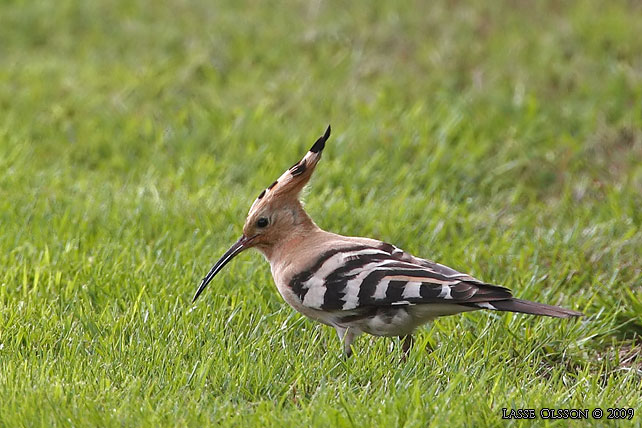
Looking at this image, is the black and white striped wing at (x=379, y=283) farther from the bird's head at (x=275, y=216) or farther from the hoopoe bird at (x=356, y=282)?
the bird's head at (x=275, y=216)

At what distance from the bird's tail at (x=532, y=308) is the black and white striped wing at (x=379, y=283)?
0.03m

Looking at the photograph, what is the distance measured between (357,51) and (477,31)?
991mm

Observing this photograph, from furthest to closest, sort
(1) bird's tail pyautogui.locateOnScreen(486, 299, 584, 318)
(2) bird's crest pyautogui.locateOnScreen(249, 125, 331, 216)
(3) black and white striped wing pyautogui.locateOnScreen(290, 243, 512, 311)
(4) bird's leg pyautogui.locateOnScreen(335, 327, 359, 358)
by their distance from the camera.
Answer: (2) bird's crest pyautogui.locateOnScreen(249, 125, 331, 216) → (4) bird's leg pyautogui.locateOnScreen(335, 327, 359, 358) → (3) black and white striped wing pyautogui.locateOnScreen(290, 243, 512, 311) → (1) bird's tail pyautogui.locateOnScreen(486, 299, 584, 318)

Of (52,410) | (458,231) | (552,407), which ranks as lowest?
(458,231)

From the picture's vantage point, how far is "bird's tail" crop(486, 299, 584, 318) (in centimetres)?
→ 349

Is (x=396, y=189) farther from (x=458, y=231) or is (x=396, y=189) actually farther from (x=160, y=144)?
(x=160, y=144)

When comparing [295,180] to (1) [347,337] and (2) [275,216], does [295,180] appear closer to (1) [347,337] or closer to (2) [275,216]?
(2) [275,216]

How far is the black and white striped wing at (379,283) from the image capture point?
3.64 meters

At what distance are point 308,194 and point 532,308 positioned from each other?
7.02 feet

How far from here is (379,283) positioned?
12.2 feet

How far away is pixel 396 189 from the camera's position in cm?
609

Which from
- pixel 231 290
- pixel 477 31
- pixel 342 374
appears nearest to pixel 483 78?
pixel 477 31

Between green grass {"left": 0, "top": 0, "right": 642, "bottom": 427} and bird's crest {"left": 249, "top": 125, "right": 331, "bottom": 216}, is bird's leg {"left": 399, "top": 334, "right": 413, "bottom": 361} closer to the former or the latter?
green grass {"left": 0, "top": 0, "right": 642, "bottom": 427}

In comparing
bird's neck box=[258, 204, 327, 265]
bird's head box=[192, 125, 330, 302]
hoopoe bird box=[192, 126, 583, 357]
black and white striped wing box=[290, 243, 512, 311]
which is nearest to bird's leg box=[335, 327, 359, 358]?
hoopoe bird box=[192, 126, 583, 357]
